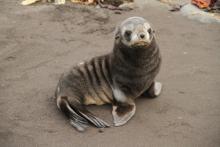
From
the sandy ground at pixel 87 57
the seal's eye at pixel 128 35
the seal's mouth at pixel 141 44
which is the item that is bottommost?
the sandy ground at pixel 87 57

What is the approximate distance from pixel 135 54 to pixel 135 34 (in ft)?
0.75

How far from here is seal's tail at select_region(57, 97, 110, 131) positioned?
436 cm

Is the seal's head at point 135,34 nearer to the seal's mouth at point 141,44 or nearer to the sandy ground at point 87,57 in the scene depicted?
the seal's mouth at point 141,44

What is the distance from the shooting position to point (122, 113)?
176 inches

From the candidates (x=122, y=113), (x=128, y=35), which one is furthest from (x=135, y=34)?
(x=122, y=113)

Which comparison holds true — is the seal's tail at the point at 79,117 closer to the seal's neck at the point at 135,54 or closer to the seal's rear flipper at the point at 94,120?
the seal's rear flipper at the point at 94,120

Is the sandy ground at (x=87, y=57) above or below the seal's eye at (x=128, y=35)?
below

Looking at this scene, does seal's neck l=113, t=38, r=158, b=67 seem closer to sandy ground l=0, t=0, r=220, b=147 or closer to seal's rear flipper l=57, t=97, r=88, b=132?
sandy ground l=0, t=0, r=220, b=147

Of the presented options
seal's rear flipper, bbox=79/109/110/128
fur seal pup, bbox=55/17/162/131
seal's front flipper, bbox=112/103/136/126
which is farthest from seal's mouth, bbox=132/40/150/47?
seal's rear flipper, bbox=79/109/110/128

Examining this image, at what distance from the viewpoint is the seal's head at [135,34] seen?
4.15 metres

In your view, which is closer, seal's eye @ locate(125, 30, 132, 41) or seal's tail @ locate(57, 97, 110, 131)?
seal's eye @ locate(125, 30, 132, 41)

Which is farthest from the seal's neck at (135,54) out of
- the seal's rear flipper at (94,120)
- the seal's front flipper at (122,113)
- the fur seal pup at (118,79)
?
the seal's rear flipper at (94,120)

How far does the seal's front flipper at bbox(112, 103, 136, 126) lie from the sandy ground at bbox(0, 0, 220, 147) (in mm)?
54

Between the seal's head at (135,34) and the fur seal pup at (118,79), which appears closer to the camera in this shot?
the seal's head at (135,34)
